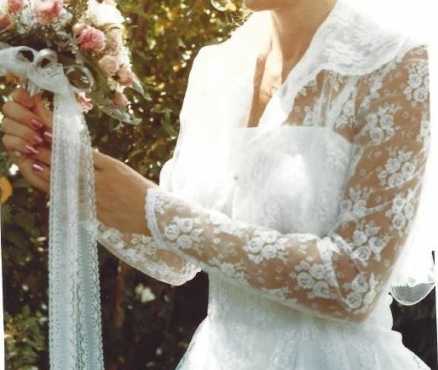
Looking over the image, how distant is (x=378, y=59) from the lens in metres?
2.09

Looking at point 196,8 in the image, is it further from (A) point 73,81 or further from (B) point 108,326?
(A) point 73,81

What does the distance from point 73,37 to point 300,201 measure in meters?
0.51

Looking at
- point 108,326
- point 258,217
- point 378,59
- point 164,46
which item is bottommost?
point 108,326

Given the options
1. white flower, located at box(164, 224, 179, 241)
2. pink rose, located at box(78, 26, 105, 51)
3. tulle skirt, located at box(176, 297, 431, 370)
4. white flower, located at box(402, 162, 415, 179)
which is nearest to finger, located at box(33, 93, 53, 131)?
pink rose, located at box(78, 26, 105, 51)

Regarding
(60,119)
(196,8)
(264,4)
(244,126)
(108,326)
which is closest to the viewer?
(60,119)

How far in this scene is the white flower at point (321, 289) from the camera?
6.59ft

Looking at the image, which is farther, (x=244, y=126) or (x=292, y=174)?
(x=244, y=126)

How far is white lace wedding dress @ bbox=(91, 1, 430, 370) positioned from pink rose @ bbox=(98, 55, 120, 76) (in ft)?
0.82

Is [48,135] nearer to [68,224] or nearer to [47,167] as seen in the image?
[47,167]

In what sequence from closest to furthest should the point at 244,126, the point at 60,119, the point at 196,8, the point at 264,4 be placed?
the point at 60,119
the point at 264,4
the point at 244,126
the point at 196,8

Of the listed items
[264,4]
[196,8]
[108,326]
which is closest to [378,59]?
[264,4]

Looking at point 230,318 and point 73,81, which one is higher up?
point 73,81

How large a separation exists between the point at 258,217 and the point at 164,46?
183cm

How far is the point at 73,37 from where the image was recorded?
6.81ft
